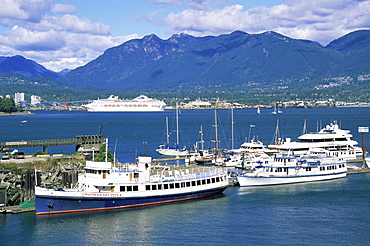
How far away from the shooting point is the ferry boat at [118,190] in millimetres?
37875

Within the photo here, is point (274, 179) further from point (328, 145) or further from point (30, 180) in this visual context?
point (30, 180)

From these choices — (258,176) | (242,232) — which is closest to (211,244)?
(242,232)

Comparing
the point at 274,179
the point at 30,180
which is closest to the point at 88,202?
the point at 30,180

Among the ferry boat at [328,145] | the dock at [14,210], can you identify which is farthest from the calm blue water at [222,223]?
the ferry boat at [328,145]

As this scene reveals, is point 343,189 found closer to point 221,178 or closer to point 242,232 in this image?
point 221,178

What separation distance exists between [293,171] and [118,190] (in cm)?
1700

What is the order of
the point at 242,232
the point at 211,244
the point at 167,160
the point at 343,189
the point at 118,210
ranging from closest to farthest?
the point at 211,244, the point at 242,232, the point at 118,210, the point at 343,189, the point at 167,160

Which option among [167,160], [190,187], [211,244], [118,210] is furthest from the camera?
[167,160]

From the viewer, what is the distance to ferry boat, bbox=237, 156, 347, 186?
48.0 metres

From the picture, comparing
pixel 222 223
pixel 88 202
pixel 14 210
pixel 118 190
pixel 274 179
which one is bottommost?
pixel 222 223

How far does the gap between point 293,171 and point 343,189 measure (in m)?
4.39

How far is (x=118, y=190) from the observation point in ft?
129

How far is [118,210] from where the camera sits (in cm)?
3909

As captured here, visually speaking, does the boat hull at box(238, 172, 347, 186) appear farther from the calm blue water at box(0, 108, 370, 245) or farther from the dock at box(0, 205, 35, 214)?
the dock at box(0, 205, 35, 214)
